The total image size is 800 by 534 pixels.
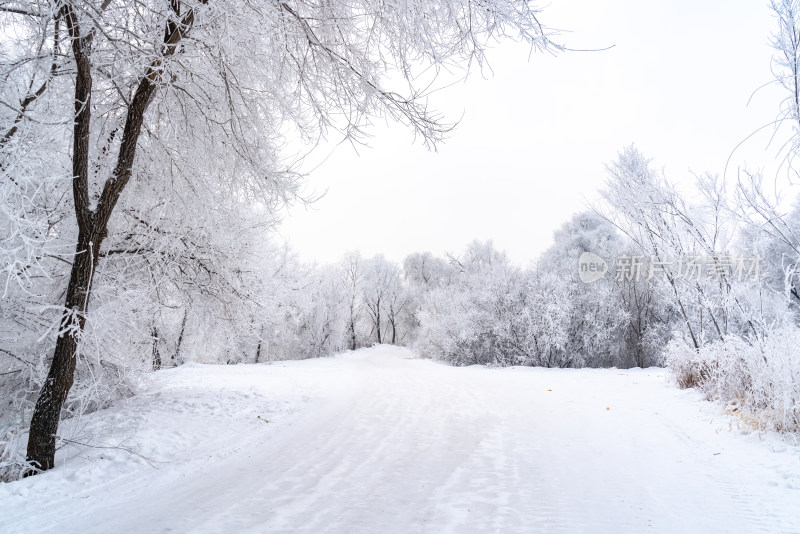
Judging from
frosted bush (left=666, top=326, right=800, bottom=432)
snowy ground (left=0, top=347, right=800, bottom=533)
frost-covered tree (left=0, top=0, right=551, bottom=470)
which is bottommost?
snowy ground (left=0, top=347, right=800, bottom=533)

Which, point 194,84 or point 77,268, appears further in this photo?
point 194,84

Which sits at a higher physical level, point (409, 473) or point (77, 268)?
point (77, 268)

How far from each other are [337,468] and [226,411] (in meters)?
3.02

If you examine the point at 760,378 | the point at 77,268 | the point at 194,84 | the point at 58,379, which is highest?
the point at 194,84

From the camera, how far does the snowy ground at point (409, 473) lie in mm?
2812

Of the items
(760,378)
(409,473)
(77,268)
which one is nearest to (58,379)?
(77,268)

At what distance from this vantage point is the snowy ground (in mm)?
2812

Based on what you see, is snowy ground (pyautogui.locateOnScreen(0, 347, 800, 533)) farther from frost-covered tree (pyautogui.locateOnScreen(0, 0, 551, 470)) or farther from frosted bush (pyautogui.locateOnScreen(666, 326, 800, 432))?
frost-covered tree (pyautogui.locateOnScreen(0, 0, 551, 470))

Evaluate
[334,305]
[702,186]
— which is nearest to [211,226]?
[702,186]

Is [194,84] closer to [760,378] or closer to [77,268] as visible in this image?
[77,268]

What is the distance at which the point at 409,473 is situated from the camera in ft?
12.0

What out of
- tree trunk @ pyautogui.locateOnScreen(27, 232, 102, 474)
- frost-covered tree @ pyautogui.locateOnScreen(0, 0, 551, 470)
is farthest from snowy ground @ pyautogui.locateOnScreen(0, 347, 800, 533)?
frost-covered tree @ pyautogui.locateOnScreen(0, 0, 551, 470)

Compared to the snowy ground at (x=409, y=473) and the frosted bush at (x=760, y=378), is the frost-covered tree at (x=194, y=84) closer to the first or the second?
the snowy ground at (x=409, y=473)

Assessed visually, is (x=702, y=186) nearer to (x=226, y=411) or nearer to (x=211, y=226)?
(x=211, y=226)
